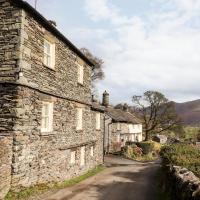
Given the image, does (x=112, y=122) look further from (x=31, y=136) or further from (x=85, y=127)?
(x=31, y=136)

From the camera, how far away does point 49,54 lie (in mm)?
15672

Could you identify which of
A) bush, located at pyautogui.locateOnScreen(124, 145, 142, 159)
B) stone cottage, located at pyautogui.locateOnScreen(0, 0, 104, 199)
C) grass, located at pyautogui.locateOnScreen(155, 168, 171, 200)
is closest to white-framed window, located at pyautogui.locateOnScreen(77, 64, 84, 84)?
stone cottage, located at pyautogui.locateOnScreen(0, 0, 104, 199)

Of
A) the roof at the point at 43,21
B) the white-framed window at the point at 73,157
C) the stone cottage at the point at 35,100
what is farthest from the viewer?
the white-framed window at the point at 73,157

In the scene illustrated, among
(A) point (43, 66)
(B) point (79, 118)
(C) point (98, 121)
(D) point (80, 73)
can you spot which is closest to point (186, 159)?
(A) point (43, 66)

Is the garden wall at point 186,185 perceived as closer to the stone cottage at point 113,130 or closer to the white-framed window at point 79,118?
the white-framed window at point 79,118

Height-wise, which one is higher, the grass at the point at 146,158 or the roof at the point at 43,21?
the roof at the point at 43,21

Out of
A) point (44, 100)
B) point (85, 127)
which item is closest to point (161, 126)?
point (85, 127)

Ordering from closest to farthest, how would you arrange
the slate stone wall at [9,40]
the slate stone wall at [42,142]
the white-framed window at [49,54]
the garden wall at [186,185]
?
the garden wall at [186,185] → the slate stone wall at [42,142] → the slate stone wall at [9,40] → the white-framed window at [49,54]

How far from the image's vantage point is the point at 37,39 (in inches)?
548

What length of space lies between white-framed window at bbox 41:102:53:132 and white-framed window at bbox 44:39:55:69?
2.05m

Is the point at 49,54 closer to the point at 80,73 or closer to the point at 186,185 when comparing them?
the point at 80,73

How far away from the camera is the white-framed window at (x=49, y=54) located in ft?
50.0

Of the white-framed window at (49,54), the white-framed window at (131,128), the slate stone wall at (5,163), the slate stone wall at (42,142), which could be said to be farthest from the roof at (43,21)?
the white-framed window at (131,128)

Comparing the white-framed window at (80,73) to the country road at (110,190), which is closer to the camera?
the country road at (110,190)
